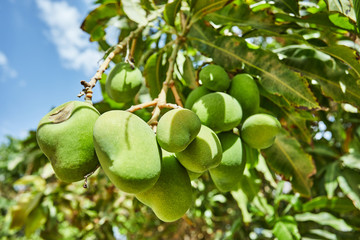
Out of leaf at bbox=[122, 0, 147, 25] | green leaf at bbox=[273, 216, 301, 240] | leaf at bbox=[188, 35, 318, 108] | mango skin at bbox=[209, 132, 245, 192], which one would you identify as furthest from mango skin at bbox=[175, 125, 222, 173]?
green leaf at bbox=[273, 216, 301, 240]

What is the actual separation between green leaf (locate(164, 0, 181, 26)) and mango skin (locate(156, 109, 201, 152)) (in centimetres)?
74

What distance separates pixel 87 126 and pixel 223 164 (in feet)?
1.51

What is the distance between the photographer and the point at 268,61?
1.22m

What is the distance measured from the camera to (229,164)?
97 centimetres

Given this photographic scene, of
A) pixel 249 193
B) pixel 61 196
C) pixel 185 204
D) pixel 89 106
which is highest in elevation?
pixel 89 106

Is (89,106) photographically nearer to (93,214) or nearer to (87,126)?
(87,126)

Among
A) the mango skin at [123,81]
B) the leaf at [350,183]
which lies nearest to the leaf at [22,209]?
the mango skin at [123,81]

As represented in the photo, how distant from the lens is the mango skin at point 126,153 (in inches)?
26.7

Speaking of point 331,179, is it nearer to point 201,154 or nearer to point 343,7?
point 343,7

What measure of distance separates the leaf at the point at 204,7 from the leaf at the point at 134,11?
0.25 metres

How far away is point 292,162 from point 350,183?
729mm

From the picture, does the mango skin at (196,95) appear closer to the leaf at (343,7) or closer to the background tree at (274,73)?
the background tree at (274,73)

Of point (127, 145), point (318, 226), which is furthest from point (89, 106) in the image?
point (318, 226)

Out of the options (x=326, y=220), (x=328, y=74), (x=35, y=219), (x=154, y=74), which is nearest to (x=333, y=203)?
(x=326, y=220)
